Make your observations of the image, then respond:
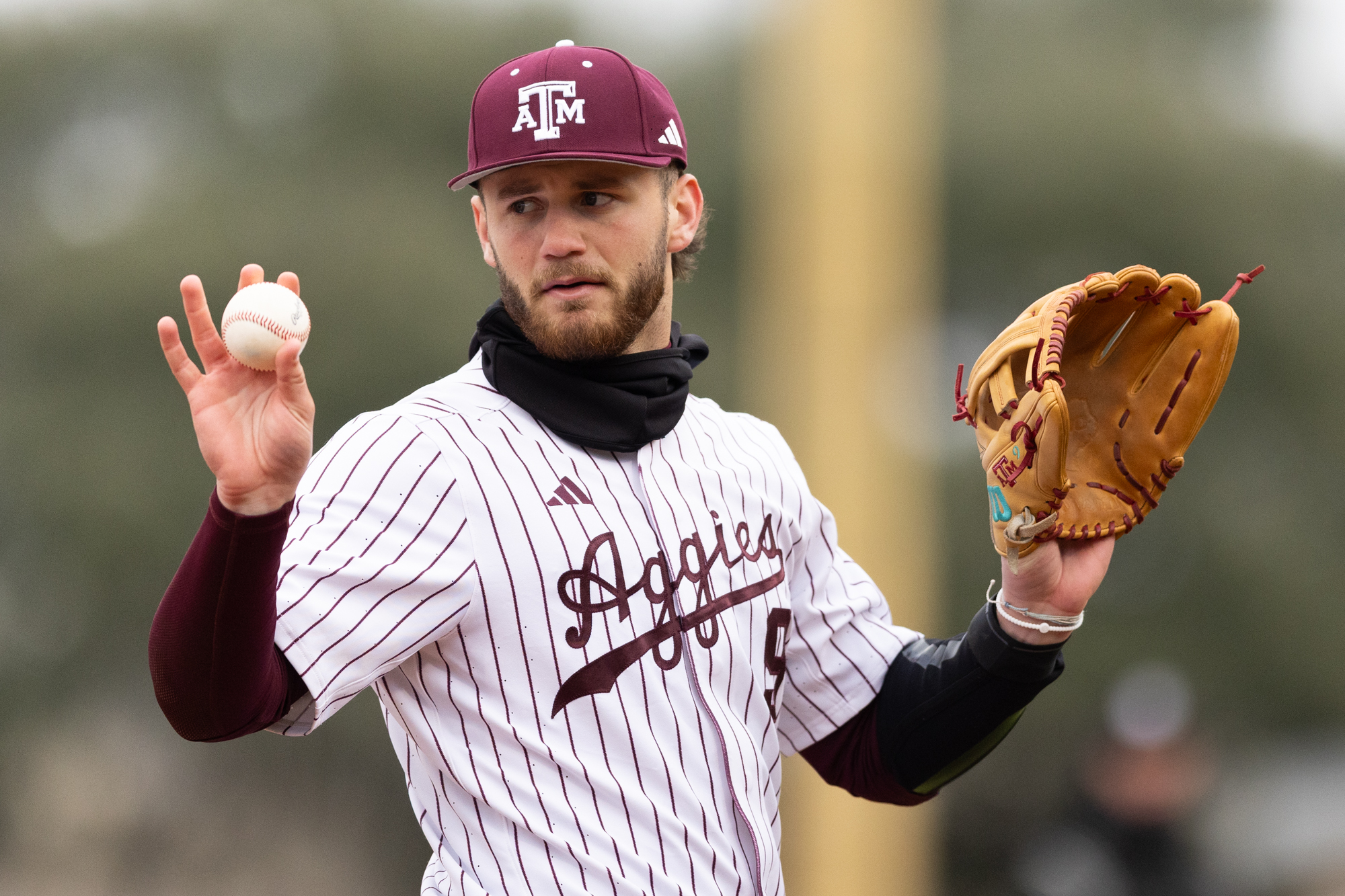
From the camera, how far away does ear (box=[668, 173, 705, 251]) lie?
1.97 metres

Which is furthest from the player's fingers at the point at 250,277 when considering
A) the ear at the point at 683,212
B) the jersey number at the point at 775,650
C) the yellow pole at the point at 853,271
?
the yellow pole at the point at 853,271

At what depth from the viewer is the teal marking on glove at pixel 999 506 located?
1.80 metres

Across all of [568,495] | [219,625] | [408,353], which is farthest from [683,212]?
[408,353]

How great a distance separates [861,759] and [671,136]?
101 centimetres

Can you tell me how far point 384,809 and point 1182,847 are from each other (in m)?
3.06

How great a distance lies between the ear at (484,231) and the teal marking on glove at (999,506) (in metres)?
0.77

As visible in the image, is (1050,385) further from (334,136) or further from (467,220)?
(334,136)

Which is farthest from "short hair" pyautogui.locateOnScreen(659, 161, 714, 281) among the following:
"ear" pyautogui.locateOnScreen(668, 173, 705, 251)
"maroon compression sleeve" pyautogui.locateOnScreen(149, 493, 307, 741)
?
"maroon compression sleeve" pyautogui.locateOnScreen(149, 493, 307, 741)

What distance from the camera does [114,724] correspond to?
17.6ft

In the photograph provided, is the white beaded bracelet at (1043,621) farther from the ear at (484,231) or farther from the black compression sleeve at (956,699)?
the ear at (484,231)

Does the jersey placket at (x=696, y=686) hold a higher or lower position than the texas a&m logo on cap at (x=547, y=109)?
lower

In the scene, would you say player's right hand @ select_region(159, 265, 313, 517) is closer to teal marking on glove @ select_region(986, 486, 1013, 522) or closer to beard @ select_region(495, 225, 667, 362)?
beard @ select_region(495, 225, 667, 362)

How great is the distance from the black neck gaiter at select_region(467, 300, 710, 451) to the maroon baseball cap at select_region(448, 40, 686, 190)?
229 millimetres

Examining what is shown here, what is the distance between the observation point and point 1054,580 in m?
1.88
